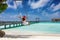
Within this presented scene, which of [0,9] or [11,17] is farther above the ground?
[0,9]

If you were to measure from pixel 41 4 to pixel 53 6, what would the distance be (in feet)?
5.19

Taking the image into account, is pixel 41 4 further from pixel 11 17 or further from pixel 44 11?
pixel 11 17

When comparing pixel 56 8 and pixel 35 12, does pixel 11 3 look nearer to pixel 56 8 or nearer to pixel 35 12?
pixel 35 12

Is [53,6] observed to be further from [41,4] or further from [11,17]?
[11,17]

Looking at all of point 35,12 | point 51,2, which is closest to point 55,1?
point 51,2

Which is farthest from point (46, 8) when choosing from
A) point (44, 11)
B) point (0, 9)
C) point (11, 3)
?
point (0, 9)

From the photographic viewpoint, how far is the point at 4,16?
25938 mm

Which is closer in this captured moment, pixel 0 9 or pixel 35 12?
pixel 0 9

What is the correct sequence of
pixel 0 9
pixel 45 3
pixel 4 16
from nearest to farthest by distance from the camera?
pixel 0 9, pixel 4 16, pixel 45 3

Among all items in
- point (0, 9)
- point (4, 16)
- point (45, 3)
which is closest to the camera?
point (0, 9)

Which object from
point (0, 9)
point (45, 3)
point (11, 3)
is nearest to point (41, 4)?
point (45, 3)

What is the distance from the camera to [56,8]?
29969 millimetres

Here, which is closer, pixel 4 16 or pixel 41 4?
pixel 4 16

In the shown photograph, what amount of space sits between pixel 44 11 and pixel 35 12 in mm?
1068
